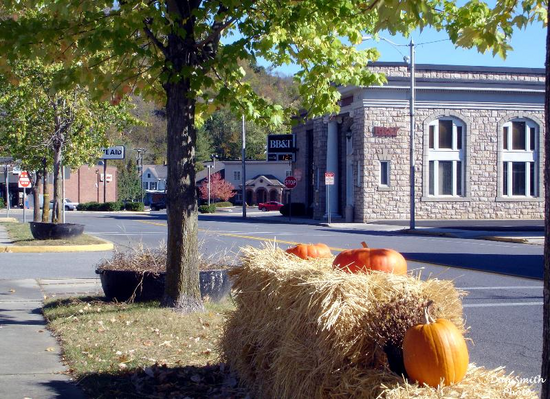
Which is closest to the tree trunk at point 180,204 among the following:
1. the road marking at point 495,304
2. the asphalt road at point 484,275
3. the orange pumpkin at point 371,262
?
the asphalt road at point 484,275

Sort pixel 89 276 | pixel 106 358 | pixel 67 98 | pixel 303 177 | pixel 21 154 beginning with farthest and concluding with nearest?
pixel 303 177
pixel 21 154
pixel 67 98
pixel 89 276
pixel 106 358

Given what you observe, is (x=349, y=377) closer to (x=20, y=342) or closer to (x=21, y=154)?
(x=20, y=342)

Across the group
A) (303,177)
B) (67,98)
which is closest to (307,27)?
(67,98)

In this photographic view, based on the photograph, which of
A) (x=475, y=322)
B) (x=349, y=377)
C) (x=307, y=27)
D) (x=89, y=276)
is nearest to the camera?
(x=349, y=377)

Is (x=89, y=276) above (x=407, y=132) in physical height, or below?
below

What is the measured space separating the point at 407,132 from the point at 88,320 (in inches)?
1330

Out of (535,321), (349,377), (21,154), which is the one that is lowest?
(535,321)

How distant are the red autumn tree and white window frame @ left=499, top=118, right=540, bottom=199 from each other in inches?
1829

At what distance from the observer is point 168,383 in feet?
19.9

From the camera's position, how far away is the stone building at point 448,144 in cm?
3988

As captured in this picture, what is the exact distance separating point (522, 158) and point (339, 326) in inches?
1610

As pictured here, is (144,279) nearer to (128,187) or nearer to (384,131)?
(384,131)

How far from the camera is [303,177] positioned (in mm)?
50500

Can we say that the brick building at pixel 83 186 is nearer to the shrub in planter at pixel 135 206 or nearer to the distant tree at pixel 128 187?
the distant tree at pixel 128 187
